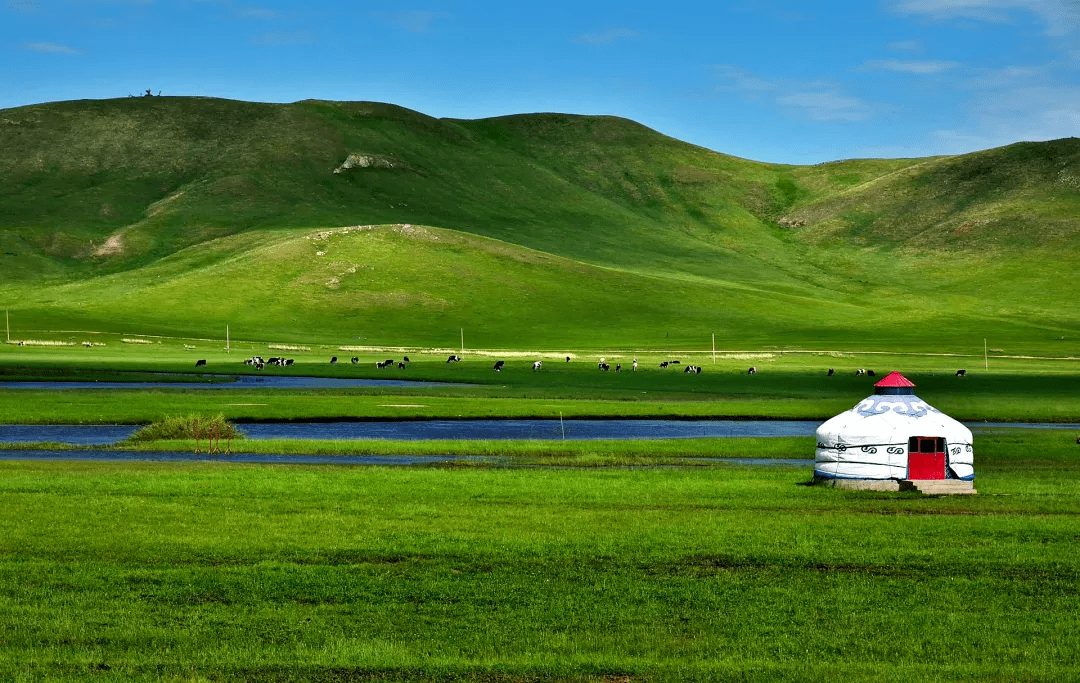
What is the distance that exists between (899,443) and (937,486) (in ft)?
5.31

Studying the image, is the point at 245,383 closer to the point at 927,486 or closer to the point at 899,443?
the point at 899,443

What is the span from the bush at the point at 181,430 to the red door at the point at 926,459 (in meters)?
28.4

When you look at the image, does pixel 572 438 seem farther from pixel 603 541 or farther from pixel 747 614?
pixel 747 614

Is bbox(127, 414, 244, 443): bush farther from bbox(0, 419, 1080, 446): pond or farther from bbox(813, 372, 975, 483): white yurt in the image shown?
bbox(813, 372, 975, 483): white yurt

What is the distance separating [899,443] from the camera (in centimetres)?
3659

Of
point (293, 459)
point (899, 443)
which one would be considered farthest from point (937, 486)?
point (293, 459)

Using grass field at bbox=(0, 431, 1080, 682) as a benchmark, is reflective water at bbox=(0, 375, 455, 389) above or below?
above

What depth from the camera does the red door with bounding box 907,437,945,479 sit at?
3684cm

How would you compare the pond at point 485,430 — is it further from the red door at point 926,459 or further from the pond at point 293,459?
the red door at point 926,459

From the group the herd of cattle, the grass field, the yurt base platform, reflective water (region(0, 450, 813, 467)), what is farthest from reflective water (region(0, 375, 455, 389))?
the yurt base platform

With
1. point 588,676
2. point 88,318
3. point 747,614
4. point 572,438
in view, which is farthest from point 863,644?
point 88,318

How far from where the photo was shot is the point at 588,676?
17016mm

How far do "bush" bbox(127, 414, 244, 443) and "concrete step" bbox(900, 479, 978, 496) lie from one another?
92.9 feet

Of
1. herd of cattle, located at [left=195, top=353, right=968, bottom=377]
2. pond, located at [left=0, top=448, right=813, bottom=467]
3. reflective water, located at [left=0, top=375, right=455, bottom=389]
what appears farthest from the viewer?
herd of cattle, located at [left=195, top=353, right=968, bottom=377]
